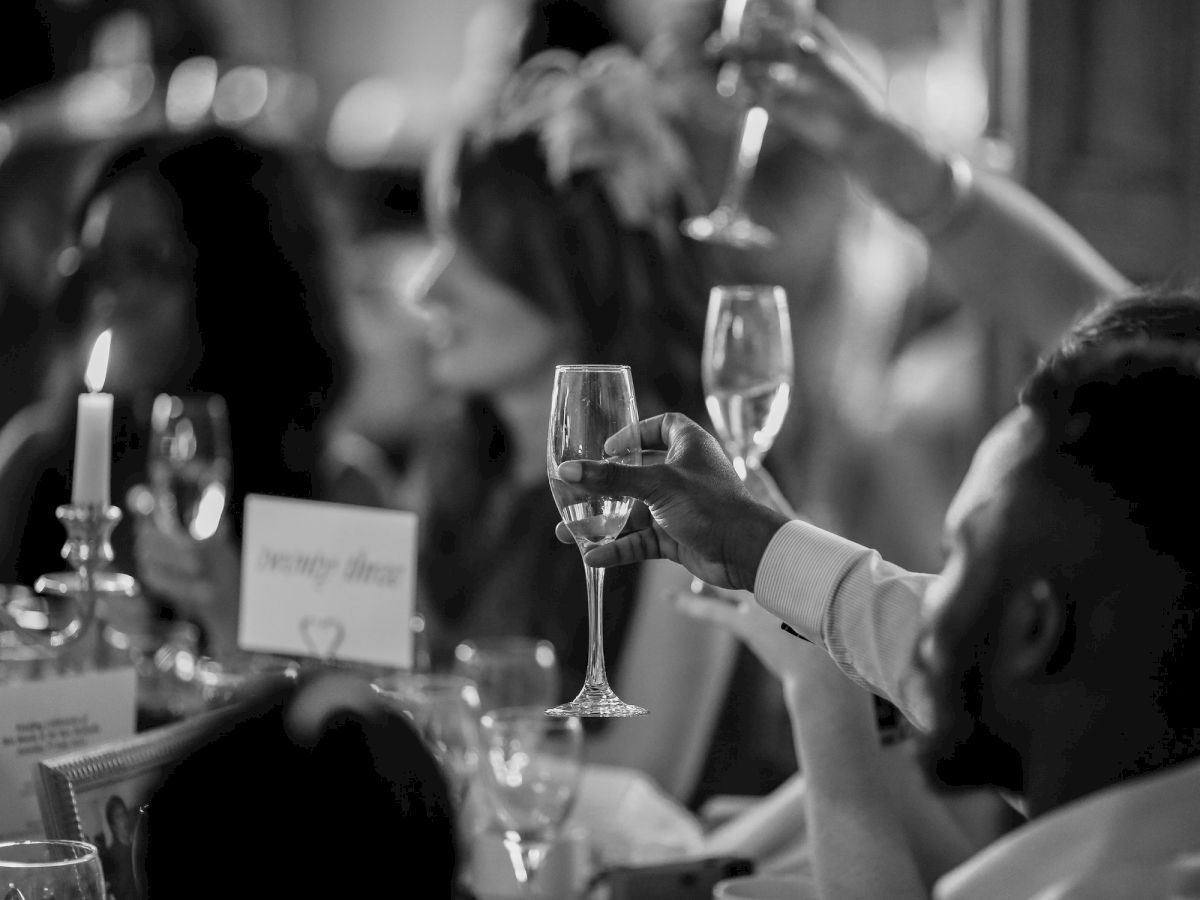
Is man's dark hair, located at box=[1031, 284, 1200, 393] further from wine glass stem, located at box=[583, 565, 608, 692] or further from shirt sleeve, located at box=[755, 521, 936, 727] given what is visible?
wine glass stem, located at box=[583, 565, 608, 692]

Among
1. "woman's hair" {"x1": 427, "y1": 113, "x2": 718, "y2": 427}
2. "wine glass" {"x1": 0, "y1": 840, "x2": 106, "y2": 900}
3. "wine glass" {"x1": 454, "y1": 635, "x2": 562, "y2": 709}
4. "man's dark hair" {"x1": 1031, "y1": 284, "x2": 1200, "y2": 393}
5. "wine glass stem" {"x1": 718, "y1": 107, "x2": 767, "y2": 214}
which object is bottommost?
"wine glass" {"x1": 454, "y1": 635, "x2": 562, "y2": 709}

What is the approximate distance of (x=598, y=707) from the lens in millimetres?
1023

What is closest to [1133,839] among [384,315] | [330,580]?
[330,580]

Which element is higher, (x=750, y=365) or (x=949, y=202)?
(x=949, y=202)

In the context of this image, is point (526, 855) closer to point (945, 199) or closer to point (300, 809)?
point (300, 809)

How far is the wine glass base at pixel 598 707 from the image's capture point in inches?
39.9

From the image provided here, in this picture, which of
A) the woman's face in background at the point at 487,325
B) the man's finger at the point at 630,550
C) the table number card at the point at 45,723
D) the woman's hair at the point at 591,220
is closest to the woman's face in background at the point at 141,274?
the woman's hair at the point at 591,220

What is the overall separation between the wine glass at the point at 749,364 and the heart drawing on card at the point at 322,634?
1.45ft

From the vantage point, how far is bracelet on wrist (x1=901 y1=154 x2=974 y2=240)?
187 cm

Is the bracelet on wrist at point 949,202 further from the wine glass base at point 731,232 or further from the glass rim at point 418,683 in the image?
the glass rim at point 418,683

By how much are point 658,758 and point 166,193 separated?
1443 mm

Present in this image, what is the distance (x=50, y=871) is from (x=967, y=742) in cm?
56

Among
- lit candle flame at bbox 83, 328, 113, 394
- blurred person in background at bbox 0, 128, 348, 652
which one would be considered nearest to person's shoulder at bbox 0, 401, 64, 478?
blurred person in background at bbox 0, 128, 348, 652

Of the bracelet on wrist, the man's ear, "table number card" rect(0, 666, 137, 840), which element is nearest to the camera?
the man's ear
